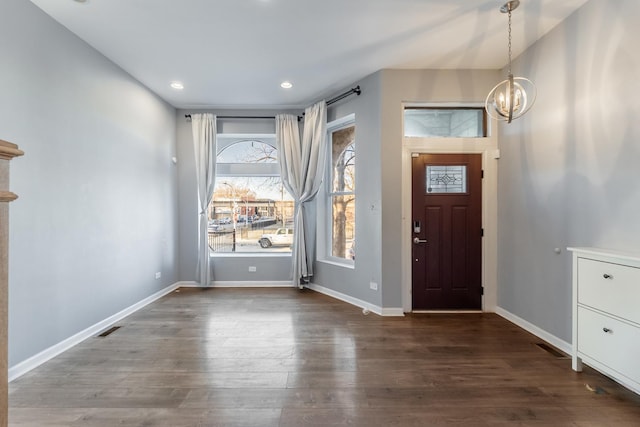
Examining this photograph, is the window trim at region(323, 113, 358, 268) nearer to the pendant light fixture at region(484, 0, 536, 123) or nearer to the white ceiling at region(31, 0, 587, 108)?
the white ceiling at region(31, 0, 587, 108)

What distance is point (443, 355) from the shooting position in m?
2.58

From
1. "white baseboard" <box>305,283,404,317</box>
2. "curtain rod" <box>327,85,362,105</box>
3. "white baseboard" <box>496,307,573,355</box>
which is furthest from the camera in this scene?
"curtain rod" <box>327,85,362,105</box>

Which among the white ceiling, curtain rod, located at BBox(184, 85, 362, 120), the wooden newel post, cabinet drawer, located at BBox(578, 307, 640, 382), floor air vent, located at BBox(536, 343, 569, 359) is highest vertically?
the white ceiling

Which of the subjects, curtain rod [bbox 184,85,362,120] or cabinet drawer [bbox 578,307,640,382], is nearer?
cabinet drawer [bbox 578,307,640,382]

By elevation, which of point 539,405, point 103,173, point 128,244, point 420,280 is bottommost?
point 539,405

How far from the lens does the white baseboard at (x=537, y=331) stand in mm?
2643

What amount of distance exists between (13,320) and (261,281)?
9.95 feet

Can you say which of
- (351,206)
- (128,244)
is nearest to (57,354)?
(128,244)

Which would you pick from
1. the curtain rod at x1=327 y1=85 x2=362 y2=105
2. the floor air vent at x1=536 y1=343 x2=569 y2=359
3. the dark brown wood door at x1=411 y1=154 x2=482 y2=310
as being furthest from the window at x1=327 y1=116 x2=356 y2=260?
the floor air vent at x1=536 y1=343 x2=569 y2=359

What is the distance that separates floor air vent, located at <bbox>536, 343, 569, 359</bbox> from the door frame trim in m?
0.90

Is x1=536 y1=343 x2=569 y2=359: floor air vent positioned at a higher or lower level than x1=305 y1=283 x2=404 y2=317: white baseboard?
lower

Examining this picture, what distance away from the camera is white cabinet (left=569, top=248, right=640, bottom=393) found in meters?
1.86

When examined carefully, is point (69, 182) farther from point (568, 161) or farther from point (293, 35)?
point (568, 161)

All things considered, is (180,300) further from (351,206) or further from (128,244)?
(351,206)
